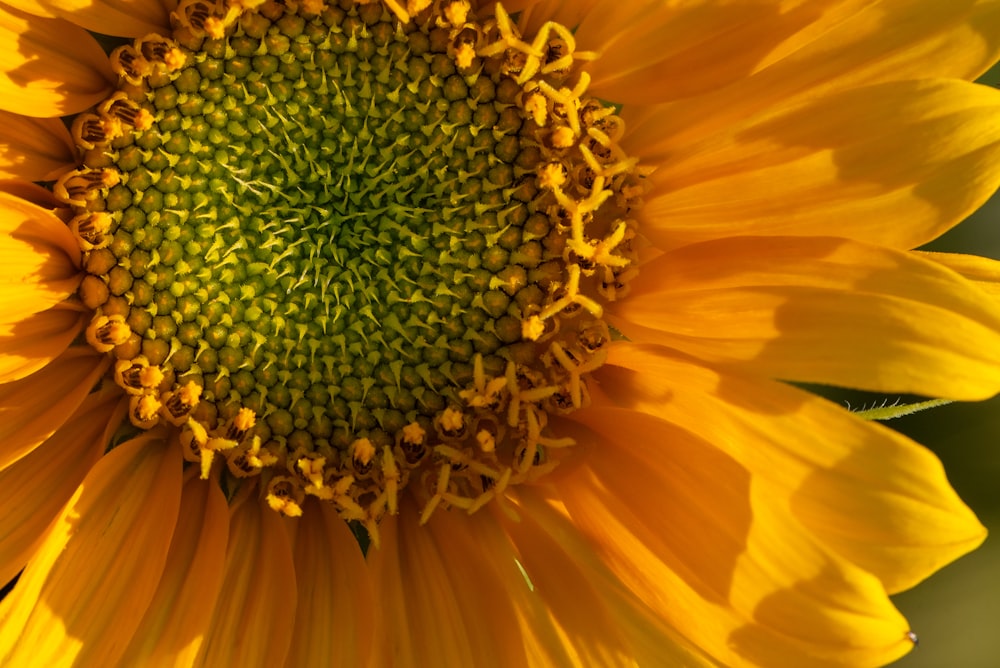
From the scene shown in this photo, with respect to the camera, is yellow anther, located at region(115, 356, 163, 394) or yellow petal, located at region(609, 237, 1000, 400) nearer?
yellow petal, located at region(609, 237, 1000, 400)

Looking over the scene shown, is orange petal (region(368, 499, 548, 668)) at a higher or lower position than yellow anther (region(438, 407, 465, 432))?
lower

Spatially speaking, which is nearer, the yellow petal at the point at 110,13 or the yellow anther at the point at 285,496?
the yellow petal at the point at 110,13

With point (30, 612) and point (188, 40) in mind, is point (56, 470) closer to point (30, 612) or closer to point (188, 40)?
point (30, 612)

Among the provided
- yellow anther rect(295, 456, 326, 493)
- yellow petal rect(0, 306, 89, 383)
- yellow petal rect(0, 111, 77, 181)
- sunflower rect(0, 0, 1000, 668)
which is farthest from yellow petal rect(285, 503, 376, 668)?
yellow petal rect(0, 111, 77, 181)

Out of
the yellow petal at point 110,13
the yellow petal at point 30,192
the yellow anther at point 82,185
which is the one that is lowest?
the yellow petal at point 30,192

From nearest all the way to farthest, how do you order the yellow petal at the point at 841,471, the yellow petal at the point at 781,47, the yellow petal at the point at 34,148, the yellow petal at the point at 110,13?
the yellow petal at the point at 841,471 < the yellow petal at the point at 781,47 < the yellow petal at the point at 110,13 < the yellow petal at the point at 34,148

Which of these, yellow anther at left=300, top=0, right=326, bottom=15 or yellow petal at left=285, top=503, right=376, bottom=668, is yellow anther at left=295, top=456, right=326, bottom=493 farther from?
yellow anther at left=300, top=0, right=326, bottom=15

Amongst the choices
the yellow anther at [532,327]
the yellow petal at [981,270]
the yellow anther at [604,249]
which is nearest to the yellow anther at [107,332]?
the yellow anther at [532,327]

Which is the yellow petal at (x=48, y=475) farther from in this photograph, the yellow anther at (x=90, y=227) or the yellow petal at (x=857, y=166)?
the yellow petal at (x=857, y=166)
